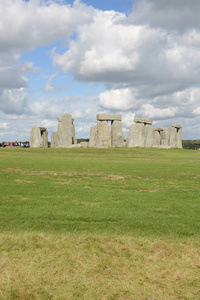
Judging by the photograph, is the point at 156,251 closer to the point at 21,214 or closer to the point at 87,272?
the point at 87,272

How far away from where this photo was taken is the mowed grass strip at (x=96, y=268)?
4051 millimetres

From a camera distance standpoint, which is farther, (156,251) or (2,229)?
(2,229)

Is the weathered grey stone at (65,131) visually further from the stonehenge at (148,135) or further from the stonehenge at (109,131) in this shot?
the stonehenge at (148,135)

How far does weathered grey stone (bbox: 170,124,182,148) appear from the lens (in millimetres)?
44406

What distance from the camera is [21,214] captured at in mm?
7141

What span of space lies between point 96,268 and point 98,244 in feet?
2.50

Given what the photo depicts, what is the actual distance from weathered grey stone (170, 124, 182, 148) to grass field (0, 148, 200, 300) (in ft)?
116

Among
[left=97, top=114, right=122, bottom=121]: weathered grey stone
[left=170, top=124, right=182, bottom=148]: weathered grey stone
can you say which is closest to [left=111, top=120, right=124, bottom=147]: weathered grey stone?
[left=97, top=114, right=122, bottom=121]: weathered grey stone

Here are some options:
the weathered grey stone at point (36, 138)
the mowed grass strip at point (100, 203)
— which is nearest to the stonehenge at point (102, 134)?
the weathered grey stone at point (36, 138)

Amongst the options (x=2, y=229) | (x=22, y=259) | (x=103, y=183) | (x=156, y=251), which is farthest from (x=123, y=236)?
(x=103, y=183)

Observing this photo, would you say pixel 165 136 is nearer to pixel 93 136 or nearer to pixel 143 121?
pixel 143 121

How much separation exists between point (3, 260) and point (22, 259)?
0.98 feet

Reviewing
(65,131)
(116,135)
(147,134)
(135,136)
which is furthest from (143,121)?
(65,131)

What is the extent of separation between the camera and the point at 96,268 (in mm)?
4602
